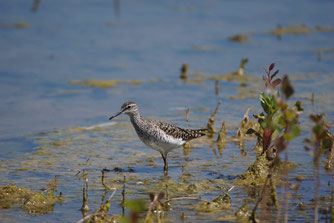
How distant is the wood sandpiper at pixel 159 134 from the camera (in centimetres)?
784

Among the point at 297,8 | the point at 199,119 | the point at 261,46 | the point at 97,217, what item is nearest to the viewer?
the point at 97,217

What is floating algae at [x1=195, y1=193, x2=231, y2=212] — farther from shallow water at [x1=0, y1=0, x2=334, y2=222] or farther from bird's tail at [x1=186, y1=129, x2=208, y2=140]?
bird's tail at [x1=186, y1=129, x2=208, y2=140]

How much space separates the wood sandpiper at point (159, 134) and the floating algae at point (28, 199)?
72.4 inches

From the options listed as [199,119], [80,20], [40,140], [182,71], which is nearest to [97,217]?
[40,140]

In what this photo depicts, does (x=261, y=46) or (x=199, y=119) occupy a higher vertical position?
(x=261, y=46)

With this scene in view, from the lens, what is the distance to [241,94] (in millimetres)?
11258

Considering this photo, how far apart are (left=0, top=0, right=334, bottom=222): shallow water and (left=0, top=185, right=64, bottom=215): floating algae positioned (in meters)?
0.12

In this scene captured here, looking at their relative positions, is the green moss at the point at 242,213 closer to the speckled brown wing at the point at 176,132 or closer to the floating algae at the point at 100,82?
the speckled brown wing at the point at 176,132

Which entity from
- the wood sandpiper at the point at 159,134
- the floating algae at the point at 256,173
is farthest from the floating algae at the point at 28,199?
the floating algae at the point at 256,173

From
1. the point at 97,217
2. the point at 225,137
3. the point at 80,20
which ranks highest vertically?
the point at 80,20

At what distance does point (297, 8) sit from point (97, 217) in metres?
14.6

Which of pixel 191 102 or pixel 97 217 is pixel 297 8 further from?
pixel 97 217

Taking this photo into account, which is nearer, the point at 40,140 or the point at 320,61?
the point at 40,140

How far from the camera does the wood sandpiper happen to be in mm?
7840
